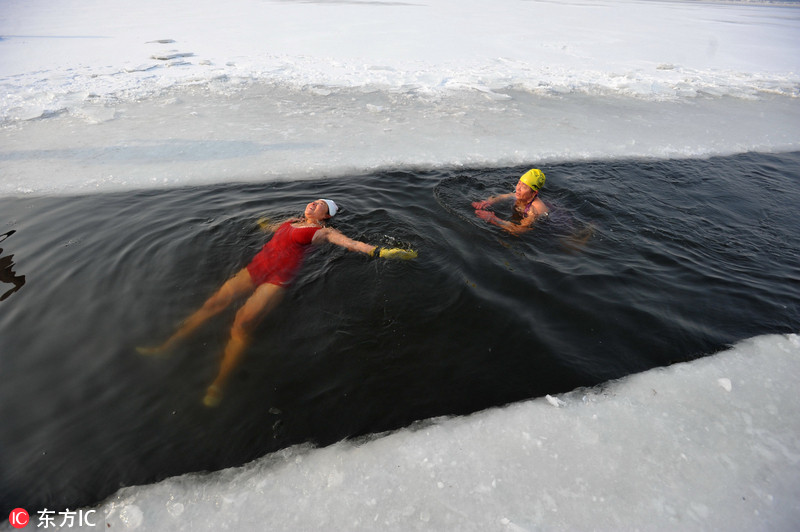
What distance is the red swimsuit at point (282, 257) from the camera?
3971 mm

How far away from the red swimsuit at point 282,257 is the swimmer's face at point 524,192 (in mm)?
2718

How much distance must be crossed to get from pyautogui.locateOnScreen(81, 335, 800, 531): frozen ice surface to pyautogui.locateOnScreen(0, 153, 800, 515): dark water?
0.51 feet

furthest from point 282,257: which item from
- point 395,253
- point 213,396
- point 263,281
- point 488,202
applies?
point 488,202

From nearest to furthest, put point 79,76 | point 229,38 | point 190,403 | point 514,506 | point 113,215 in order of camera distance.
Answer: point 514,506
point 190,403
point 113,215
point 79,76
point 229,38

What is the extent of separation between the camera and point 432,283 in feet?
13.1

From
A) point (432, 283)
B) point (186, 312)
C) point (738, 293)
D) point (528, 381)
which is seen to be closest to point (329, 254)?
point (432, 283)

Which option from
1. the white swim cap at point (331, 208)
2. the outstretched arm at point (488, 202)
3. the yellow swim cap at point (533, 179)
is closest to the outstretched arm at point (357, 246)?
the white swim cap at point (331, 208)

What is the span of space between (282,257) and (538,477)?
292cm

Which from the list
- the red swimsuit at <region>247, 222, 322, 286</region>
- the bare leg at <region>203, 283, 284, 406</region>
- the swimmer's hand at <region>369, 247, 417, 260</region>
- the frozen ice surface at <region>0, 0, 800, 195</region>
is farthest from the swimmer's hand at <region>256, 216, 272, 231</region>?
the swimmer's hand at <region>369, 247, 417, 260</region>

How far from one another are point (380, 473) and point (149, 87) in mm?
10169

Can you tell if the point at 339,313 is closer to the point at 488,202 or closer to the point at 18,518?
the point at 18,518

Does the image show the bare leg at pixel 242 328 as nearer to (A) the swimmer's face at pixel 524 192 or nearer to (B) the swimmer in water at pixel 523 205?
(B) the swimmer in water at pixel 523 205

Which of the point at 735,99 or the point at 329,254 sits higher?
the point at 735,99

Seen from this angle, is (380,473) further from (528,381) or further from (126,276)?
(126,276)
